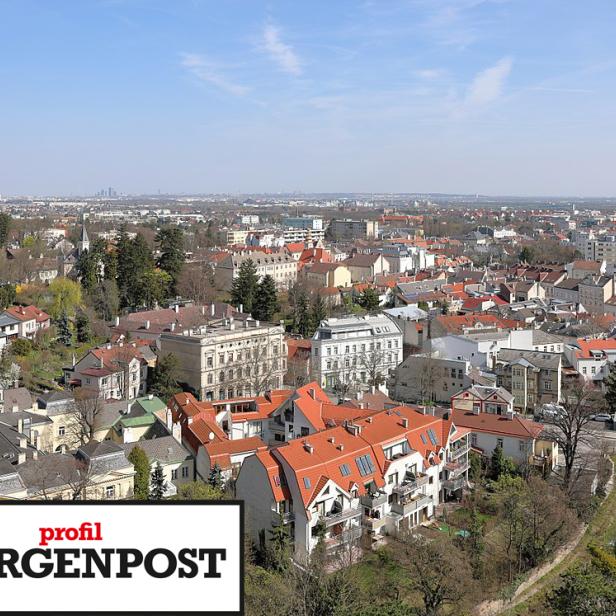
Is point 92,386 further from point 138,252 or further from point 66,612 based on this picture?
point 66,612

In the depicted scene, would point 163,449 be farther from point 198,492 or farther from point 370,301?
point 370,301

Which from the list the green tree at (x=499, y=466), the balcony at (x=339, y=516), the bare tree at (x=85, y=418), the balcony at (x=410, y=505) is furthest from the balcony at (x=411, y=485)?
the bare tree at (x=85, y=418)

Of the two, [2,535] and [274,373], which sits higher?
[2,535]

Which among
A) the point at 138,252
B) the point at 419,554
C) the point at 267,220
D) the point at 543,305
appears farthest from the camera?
the point at 267,220

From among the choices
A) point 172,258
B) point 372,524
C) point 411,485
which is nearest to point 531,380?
point 411,485

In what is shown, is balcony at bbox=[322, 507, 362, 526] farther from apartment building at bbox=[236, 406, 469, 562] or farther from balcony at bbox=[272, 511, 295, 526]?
balcony at bbox=[272, 511, 295, 526]

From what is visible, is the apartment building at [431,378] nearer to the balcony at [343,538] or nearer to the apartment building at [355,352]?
the apartment building at [355,352]

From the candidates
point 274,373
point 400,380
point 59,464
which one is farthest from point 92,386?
point 400,380
